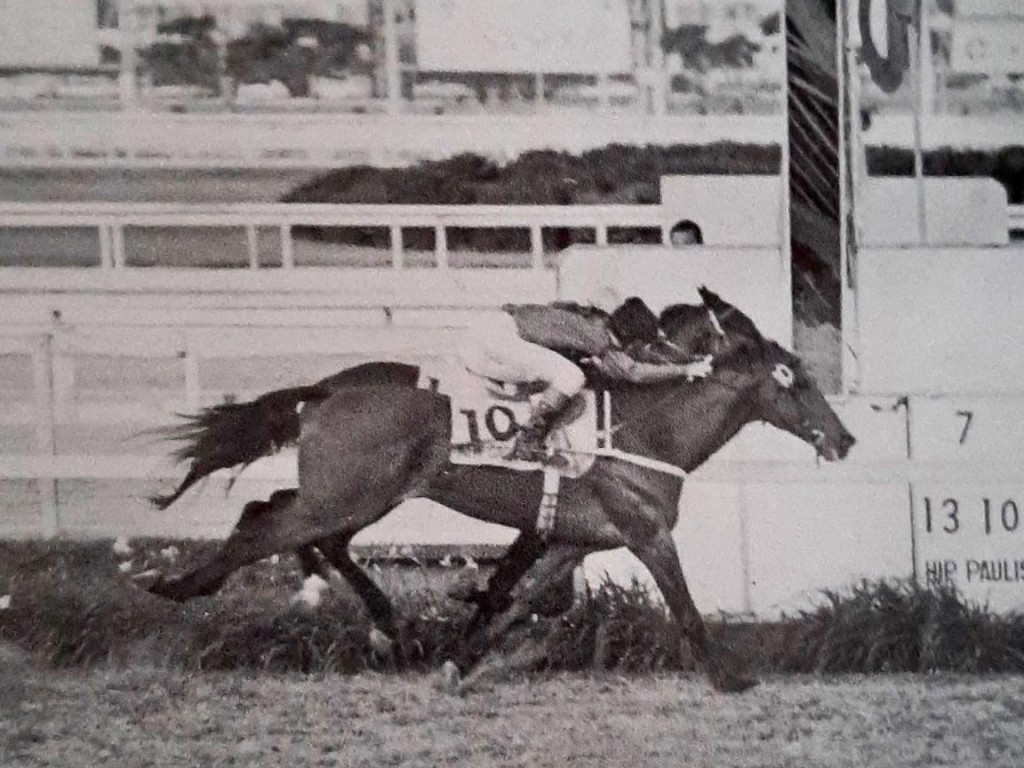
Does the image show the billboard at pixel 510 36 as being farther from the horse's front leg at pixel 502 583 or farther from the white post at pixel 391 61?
the horse's front leg at pixel 502 583

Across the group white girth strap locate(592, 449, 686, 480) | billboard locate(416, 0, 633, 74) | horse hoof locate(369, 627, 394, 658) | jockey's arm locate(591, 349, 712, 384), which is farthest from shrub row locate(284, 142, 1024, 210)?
horse hoof locate(369, 627, 394, 658)

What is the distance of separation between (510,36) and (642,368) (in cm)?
54

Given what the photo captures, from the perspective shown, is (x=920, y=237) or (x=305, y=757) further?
(x=920, y=237)

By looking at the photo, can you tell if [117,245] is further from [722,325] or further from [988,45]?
[988,45]

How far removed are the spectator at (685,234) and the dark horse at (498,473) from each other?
0.09 metres

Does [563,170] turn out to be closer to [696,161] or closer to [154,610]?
[696,161]

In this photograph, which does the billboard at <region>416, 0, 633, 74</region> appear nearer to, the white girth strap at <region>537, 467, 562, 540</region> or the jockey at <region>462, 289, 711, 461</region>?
the jockey at <region>462, 289, 711, 461</region>

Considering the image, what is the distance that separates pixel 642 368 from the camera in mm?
1458

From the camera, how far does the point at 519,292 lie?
144 centimetres

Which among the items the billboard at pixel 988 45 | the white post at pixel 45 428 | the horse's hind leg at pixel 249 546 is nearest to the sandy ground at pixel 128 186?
the white post at pixel 45 428

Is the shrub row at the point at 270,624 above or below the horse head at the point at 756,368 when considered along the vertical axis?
below

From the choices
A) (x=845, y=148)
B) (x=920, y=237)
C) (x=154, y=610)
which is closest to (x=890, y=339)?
(x=920, y=237)

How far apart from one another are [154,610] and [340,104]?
0.81 metres

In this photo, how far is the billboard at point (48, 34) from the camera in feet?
4.64
